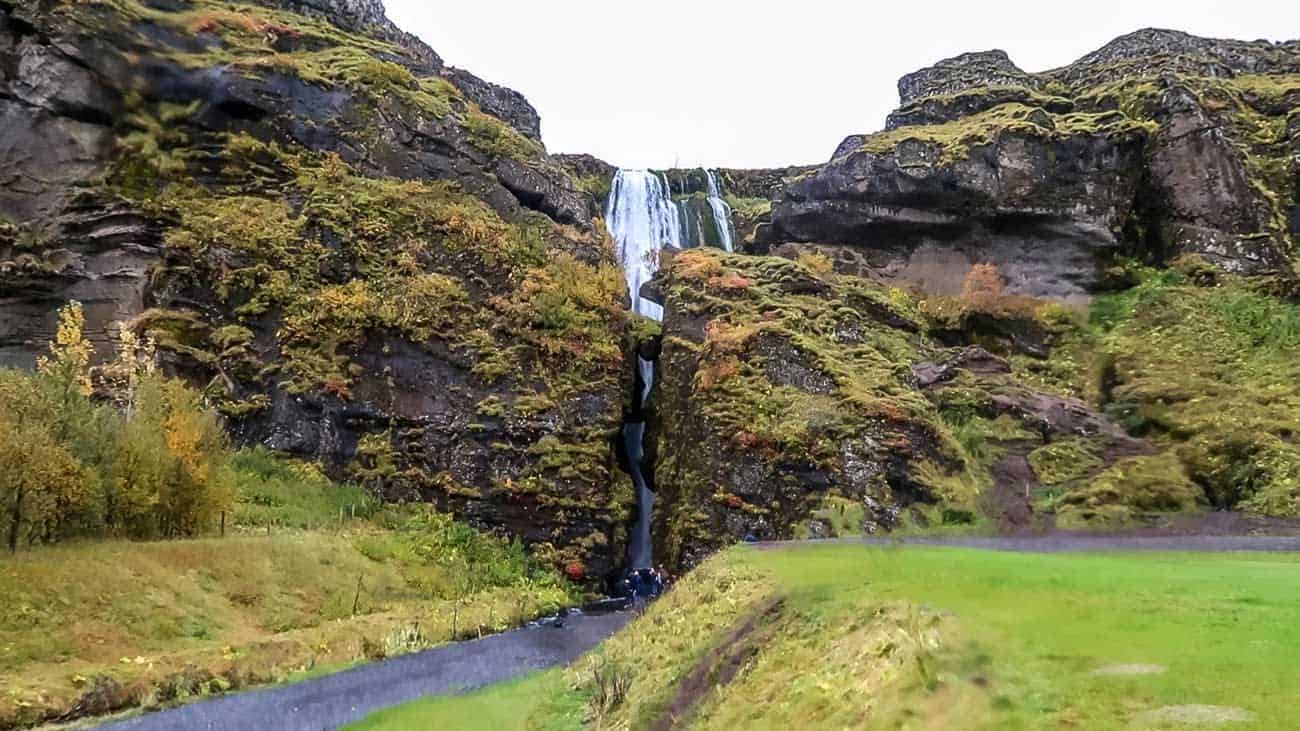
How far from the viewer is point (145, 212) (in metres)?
44.1

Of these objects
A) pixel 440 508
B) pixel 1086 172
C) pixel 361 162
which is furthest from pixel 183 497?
pixel 1086 172

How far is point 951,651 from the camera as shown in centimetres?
1066

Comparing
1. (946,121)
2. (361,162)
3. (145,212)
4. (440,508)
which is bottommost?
(440,508)

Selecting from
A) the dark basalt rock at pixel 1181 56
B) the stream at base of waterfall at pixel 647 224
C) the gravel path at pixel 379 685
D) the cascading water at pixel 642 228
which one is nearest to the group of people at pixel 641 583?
the gravel path at pixel 379 685

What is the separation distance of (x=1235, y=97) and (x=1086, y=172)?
15.0 m

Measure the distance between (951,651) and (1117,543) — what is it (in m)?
16.9

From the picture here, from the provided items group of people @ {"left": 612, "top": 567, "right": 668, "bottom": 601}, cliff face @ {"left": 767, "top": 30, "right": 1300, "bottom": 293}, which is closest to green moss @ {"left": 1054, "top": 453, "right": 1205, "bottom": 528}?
group of people @ {"left": 612, "top": 567, "right": 668, "bottom": 601}

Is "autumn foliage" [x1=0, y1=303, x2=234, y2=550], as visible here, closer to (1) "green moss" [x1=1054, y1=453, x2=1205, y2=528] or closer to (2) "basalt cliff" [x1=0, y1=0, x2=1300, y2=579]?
(2) "basalt cliff" [x1=0, y1=0, x2=1300, y2=579]

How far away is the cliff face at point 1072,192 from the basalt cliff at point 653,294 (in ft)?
0.73

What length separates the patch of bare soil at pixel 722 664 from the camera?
576 inches

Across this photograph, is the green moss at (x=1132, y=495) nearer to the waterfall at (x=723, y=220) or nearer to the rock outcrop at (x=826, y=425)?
the rock outcrop at (x=826, y=425)

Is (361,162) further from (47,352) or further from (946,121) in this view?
(946,121)

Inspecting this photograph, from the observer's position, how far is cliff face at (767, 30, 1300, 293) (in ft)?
177

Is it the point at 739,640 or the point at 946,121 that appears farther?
the point at 946,121
